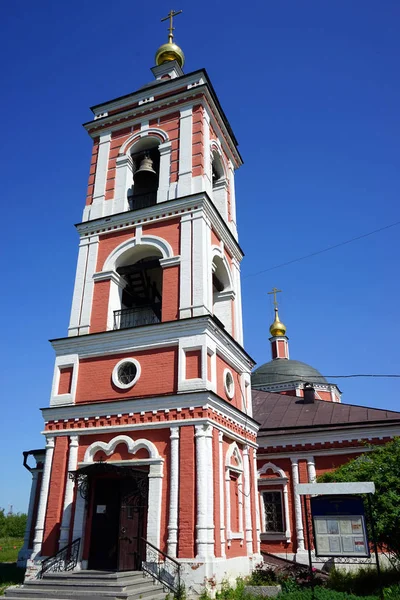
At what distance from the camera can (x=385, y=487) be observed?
38.6 ft

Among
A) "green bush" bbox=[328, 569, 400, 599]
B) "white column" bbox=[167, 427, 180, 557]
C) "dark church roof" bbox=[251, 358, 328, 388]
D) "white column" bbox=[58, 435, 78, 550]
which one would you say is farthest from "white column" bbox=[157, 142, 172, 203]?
"dark church roof" bbox=[251, 358, 328, 388]

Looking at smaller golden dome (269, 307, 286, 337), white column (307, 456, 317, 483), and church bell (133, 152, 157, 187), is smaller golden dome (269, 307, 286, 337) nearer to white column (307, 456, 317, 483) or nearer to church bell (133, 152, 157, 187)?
white column (307, 456, 317, 483)

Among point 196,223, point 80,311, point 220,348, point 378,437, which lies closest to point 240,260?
point 196,223

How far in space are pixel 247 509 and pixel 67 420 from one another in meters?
5.38

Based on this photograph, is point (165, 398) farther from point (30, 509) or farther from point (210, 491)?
point (30, 509)

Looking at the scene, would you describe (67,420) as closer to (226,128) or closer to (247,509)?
(247,509)

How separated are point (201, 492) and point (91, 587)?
274 cm

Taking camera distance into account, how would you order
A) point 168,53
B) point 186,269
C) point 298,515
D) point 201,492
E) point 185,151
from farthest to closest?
point 168,53, point 298,515, point 185,151, point 186,269, point 201,492

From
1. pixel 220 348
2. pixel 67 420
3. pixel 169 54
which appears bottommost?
pixel 67 420

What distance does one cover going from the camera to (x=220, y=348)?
13.2 metres

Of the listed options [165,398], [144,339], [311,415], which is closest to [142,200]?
[144,339]

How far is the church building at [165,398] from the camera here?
35.8 ft

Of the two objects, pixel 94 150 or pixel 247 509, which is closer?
pixel 247 509

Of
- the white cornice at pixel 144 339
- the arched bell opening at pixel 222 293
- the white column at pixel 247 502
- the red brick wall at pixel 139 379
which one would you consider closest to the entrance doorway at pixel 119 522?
the red brick wall at pixel 139 379
